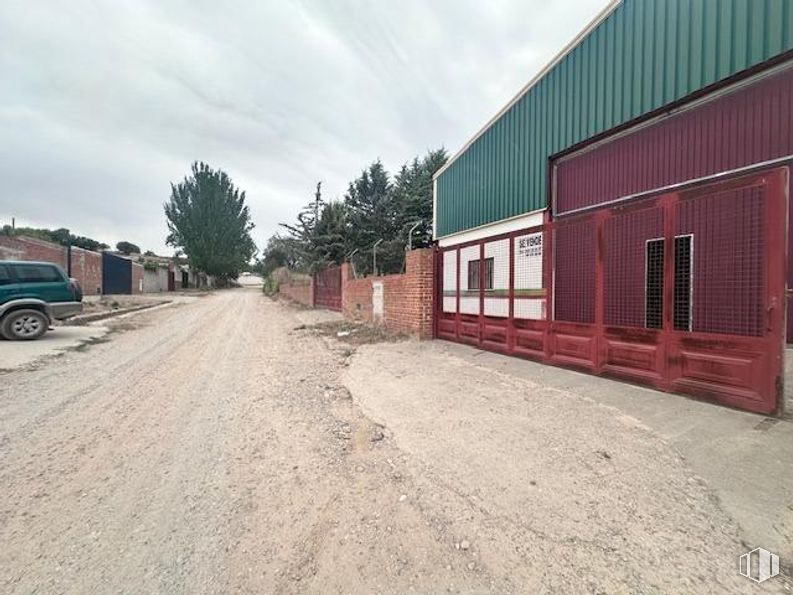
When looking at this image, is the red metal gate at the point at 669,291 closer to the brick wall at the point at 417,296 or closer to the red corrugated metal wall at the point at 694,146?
the red corrugated metal wall at the point at 694,146

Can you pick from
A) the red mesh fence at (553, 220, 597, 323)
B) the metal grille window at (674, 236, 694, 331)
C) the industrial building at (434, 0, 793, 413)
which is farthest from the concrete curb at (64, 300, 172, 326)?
the metal grille window at (674, 236, 694, 331)

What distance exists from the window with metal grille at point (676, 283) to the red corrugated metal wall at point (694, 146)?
2798mm

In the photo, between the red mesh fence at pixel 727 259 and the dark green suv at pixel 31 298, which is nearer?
the red mesh fence at pixel 727 259

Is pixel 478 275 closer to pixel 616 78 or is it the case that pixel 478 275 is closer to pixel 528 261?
pixel 528 261

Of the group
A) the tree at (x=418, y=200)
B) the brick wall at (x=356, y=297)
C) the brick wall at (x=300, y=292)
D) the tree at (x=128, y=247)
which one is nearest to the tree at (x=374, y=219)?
the tree at (x=418, y=200)

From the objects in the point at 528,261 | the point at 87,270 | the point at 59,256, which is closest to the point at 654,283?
the point at 528,261

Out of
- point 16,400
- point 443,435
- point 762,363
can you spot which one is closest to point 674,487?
point 443,435

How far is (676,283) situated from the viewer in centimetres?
445

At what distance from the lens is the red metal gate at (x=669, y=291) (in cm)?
373

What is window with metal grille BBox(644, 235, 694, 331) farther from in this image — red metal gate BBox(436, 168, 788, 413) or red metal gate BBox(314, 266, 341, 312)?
red metal gate BBox(314, 266, 341, 312)

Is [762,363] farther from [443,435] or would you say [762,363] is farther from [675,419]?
[443,435]

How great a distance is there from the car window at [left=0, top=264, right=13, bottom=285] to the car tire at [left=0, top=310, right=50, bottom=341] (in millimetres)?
760

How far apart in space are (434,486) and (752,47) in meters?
7.19

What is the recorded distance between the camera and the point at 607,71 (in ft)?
24.4
